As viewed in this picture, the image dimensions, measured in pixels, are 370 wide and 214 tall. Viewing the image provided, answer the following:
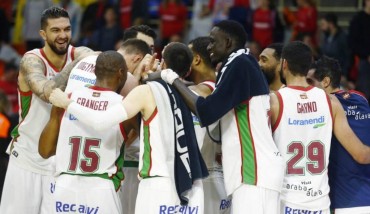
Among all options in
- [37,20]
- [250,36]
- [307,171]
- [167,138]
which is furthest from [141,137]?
[37,20]

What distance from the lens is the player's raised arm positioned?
8.20 m

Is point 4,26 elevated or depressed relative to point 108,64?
depressed

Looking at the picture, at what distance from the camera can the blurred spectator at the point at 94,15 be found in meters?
18.1

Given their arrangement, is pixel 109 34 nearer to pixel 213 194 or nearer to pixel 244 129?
pixel 213 194

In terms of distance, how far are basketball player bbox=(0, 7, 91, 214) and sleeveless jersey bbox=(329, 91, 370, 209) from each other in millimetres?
2723

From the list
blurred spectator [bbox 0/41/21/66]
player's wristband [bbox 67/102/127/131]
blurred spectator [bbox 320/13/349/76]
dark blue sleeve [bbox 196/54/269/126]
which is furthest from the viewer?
blurred spectator [bbox 0/41/21/66]

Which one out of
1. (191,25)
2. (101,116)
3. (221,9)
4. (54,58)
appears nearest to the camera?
(101,116)

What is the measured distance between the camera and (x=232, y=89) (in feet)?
25.5

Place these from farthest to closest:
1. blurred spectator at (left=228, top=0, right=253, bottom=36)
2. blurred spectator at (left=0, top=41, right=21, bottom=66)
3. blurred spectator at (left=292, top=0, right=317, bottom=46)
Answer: blurred spectator at (left=0, top=41, right=21, bottom=66) < blurred spectator at (left=228, top=0, right=253, bottom=36) < blurred spectator at (left=292, top=0, right=317, bottom=46)

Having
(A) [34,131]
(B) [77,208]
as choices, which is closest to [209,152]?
(B) [77,208]

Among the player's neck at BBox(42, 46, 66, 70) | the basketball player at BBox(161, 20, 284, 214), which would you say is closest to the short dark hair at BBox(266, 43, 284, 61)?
the basketball player at BBox(161, 20, 284, 214)

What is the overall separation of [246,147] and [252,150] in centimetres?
6

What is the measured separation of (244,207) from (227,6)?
9308 millimetres

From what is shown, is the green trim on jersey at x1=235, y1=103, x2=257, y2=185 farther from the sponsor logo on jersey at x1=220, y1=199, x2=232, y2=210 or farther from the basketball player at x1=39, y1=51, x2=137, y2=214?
the basketball player at x1=39, y1=51, x2=137, y2=214
